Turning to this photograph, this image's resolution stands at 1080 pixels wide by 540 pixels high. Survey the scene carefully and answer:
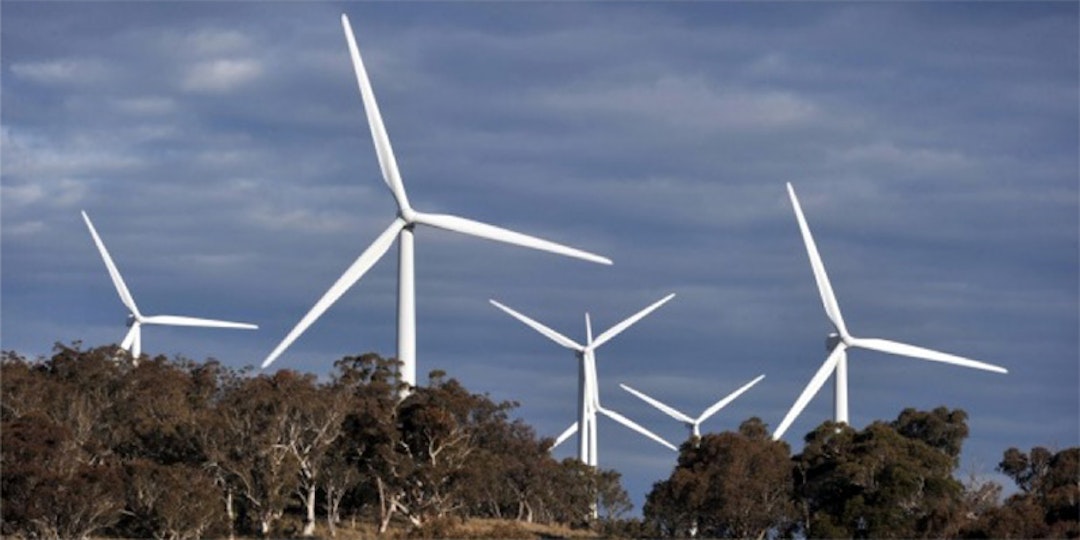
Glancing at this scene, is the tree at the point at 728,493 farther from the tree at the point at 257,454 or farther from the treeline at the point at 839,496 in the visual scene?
the tree at the point at 257,454

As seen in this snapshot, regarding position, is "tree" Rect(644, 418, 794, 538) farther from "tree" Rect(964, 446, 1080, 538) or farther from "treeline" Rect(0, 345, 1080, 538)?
"tree" Rect(964, 446, 1080, 538)

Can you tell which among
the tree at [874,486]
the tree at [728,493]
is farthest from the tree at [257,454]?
the tree at [874,486]

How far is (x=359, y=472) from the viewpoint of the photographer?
128625 millimetres

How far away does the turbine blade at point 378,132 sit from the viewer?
11819 centimetres

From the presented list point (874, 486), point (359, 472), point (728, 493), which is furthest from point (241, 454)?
point (874, 486)

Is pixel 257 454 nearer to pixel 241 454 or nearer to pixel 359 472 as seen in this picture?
pixel 241 454

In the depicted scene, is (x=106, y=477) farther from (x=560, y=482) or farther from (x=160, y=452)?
(x=560, y=482)

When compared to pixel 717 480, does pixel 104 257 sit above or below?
above

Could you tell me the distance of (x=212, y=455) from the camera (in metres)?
121

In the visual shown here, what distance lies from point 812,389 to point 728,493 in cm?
1973

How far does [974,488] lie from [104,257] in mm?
63292

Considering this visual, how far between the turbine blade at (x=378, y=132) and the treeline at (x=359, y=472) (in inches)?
541

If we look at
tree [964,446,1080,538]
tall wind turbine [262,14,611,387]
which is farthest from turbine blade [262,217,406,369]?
tree [964,446,1080,538]

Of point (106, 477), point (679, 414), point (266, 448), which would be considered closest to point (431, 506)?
point (266, 448)
